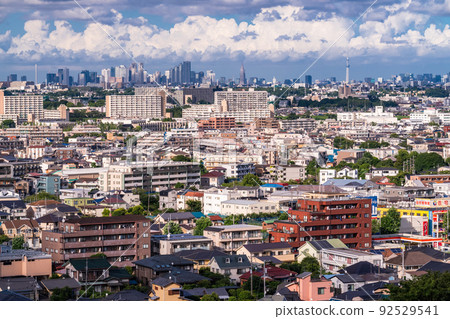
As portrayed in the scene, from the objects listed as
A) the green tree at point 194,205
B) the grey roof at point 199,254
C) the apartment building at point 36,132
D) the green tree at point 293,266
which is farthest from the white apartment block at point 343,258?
the apartment building at point 36,132

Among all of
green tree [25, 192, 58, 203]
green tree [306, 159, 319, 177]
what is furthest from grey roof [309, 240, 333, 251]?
green tree [306, 159, 319, 177]

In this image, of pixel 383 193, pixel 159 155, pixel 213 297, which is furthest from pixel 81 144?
pixel 213 297

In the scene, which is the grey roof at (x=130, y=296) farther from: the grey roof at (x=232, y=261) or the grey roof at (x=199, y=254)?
the grey roof at (x=199, y=254)

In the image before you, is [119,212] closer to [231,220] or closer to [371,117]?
[231,220]

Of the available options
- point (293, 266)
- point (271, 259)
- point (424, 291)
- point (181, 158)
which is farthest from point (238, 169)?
point (424, 291)

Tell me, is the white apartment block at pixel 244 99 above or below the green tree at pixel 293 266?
above

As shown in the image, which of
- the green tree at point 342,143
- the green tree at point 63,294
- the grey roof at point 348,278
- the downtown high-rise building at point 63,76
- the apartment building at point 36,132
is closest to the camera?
the green tree at point 63,294

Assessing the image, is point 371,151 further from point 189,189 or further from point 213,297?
point 213,297
